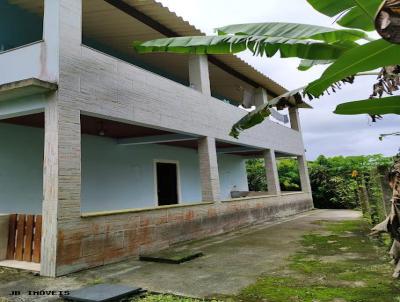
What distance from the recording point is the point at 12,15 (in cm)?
795

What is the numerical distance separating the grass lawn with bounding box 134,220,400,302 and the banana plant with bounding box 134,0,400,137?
2207mm

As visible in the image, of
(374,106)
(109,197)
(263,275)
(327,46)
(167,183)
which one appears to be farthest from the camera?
(167,183)

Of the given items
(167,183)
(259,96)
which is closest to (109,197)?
(167,183)

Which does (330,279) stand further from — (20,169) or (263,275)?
(20,169)

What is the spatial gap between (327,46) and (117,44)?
25.9ft

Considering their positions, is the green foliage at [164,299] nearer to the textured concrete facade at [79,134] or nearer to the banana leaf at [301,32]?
the textured concrete facade at [79,134]

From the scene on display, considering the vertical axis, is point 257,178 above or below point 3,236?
above

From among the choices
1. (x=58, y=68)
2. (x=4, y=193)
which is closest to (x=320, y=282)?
(x=58, y=68)

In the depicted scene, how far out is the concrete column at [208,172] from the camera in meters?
10.3

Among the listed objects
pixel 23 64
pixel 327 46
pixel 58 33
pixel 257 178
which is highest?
pixel 58 33

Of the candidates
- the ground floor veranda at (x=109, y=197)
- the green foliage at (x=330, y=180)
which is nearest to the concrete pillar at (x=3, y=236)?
the ground floor veranda at (x=109, y=197)

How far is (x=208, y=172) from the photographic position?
1036cm

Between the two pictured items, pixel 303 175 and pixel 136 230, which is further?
pixel 303 175

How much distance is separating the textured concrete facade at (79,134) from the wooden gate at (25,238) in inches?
20.6
